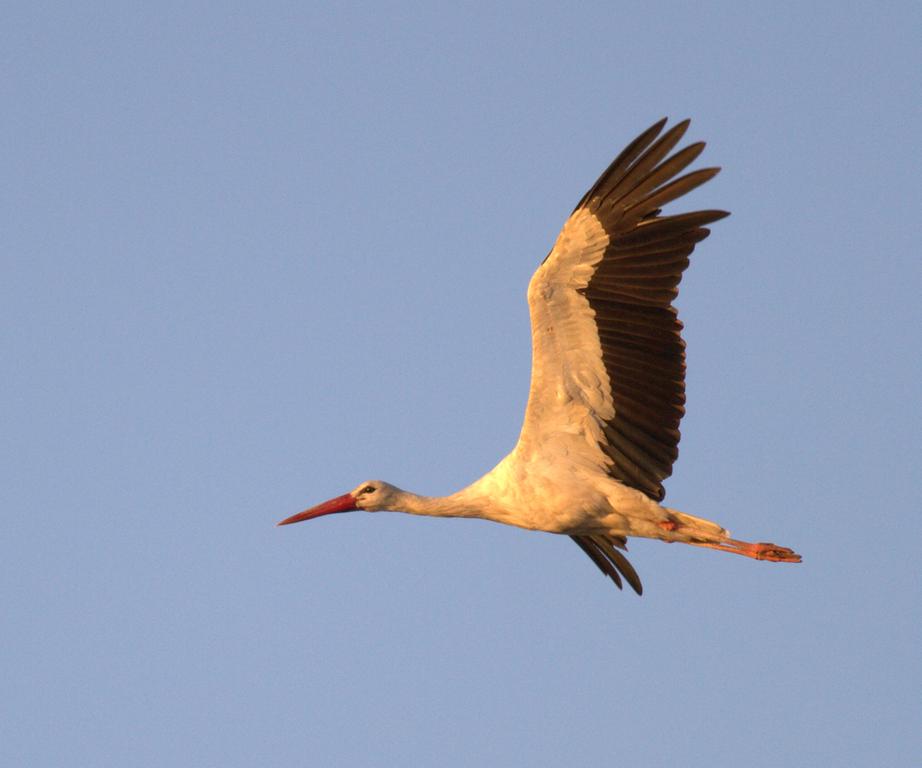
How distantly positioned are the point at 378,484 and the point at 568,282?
389 centimetres

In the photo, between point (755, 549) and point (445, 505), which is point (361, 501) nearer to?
point (445, 505)

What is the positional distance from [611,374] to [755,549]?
2.65 meters

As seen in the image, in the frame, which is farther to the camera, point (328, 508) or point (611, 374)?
point (328, 508)

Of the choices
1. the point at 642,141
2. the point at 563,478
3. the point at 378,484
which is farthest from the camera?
the point at 378,484

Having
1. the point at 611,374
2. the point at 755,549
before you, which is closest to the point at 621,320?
the point at 611,374

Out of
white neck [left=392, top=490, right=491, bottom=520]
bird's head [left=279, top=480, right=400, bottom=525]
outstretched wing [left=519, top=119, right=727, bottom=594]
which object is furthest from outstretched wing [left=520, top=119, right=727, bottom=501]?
bird's head [left=279, top=480, right=400, bottom=525]

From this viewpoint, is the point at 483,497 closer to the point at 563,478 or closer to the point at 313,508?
the point at 563,478

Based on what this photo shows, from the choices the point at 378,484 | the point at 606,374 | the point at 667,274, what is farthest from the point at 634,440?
the point at 378,484

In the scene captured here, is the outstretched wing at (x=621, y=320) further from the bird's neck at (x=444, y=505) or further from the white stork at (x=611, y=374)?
the bird's neck at (x=444, y=505)

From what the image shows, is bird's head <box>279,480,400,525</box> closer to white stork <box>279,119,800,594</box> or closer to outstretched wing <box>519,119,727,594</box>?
white stork <box>279,119,800,594</box>

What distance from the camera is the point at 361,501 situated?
1953 cm

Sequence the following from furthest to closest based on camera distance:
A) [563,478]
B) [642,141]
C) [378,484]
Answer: [378,484], [563,478], [642,141]

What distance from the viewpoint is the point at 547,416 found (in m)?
17.9

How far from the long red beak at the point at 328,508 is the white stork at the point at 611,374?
143cm
